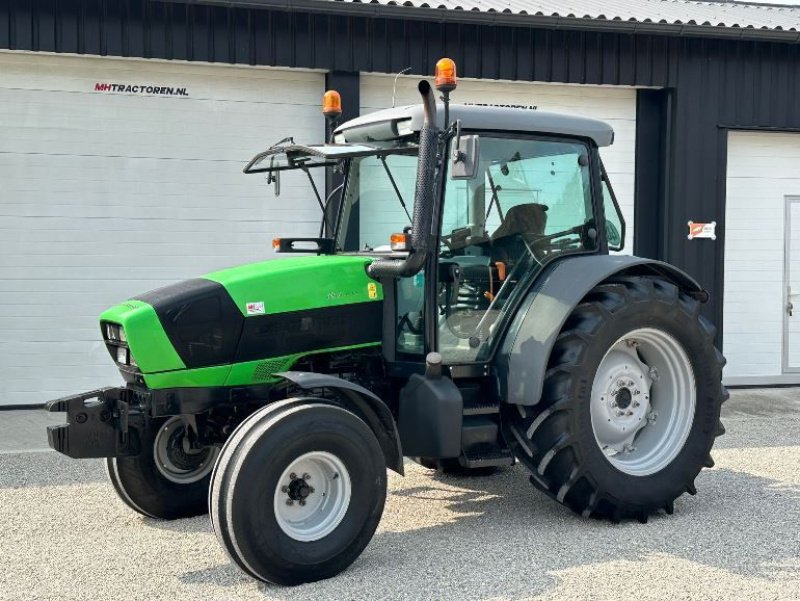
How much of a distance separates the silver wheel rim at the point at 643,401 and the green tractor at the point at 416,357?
0.01m

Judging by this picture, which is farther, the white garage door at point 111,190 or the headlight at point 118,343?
the white garage door at point 111,190

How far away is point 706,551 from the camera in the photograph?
17.0 ft

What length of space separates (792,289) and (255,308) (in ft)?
26.5

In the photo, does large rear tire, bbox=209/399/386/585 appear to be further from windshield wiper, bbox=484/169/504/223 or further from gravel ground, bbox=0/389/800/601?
windshield wiper, bbox=484/169/504/223

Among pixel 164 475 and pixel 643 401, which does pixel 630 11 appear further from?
pixel 164 475

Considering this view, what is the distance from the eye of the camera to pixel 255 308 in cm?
527

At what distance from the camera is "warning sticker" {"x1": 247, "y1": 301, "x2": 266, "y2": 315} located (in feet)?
17.2

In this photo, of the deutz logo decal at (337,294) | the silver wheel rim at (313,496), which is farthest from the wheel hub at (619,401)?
the silver wheel rim at (313,496)

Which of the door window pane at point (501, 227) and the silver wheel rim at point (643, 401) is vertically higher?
the door window pane at point (501, 227)

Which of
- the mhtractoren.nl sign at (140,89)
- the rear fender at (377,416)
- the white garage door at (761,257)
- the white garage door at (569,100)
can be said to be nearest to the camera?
the rear fender at (377,416)

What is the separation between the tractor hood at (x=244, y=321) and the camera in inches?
201

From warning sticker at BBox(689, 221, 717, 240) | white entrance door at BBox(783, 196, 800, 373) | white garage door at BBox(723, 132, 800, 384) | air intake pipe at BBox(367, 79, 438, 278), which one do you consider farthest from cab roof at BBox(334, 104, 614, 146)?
white entrance door at BBox(783, 196, 800, 373)

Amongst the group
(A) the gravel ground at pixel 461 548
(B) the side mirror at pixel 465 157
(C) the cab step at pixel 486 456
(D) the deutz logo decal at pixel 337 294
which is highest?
(B) the side mirror at pixel 465 157

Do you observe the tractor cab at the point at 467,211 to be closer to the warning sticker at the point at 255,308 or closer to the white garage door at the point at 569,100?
the warning sticker at the point at 255,308
